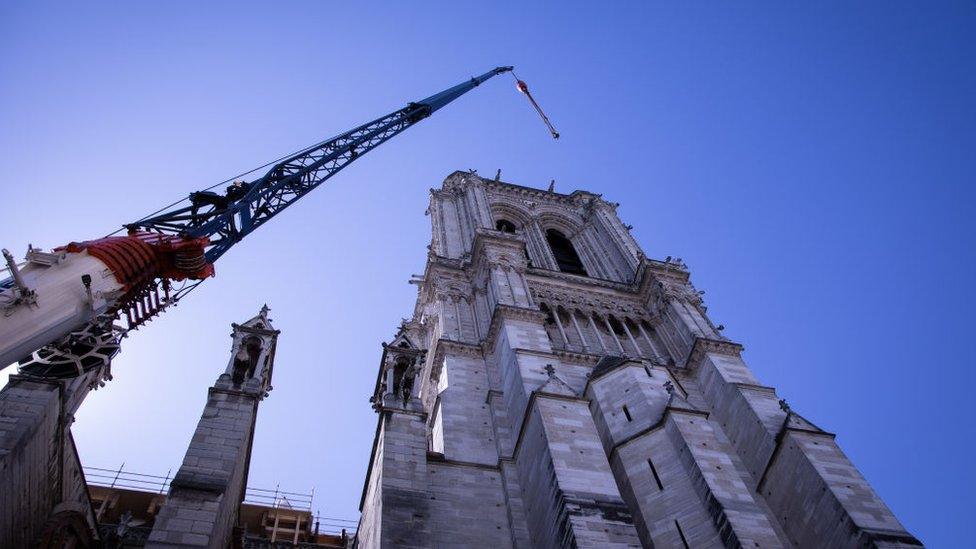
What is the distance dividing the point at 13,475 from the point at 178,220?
278 inches

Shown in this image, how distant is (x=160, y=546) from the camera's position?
36.0 ft

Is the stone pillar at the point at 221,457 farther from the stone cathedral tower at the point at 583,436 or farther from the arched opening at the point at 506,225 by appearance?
the arched opening at the point at 506,225

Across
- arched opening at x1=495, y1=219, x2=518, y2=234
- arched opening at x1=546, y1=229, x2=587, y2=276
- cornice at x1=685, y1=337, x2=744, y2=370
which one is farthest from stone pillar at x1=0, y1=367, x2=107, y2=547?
arched opening at x1=495, y1=219, x2=518, y2=234

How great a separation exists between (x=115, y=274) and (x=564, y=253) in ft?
93.8

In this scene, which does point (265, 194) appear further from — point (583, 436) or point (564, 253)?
point (564, 253)

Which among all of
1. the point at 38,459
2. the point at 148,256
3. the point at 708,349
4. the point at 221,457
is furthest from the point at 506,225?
the point at 38,459

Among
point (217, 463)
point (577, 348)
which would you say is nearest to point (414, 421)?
point (217, 463)

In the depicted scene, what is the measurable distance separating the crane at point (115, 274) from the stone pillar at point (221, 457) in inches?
85.4

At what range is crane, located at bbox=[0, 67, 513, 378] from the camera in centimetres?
985

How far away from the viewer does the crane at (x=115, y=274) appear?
985 centimetres

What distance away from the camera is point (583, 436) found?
17031mm

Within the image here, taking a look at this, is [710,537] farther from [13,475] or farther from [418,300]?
[418,300]

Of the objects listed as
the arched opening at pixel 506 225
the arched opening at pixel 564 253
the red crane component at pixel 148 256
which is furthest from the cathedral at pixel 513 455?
the arched opening at pixel 506 225

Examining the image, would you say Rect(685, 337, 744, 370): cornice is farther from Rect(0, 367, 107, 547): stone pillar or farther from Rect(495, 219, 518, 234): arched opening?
Rect(0, 367, 107, 547): stone pillar
